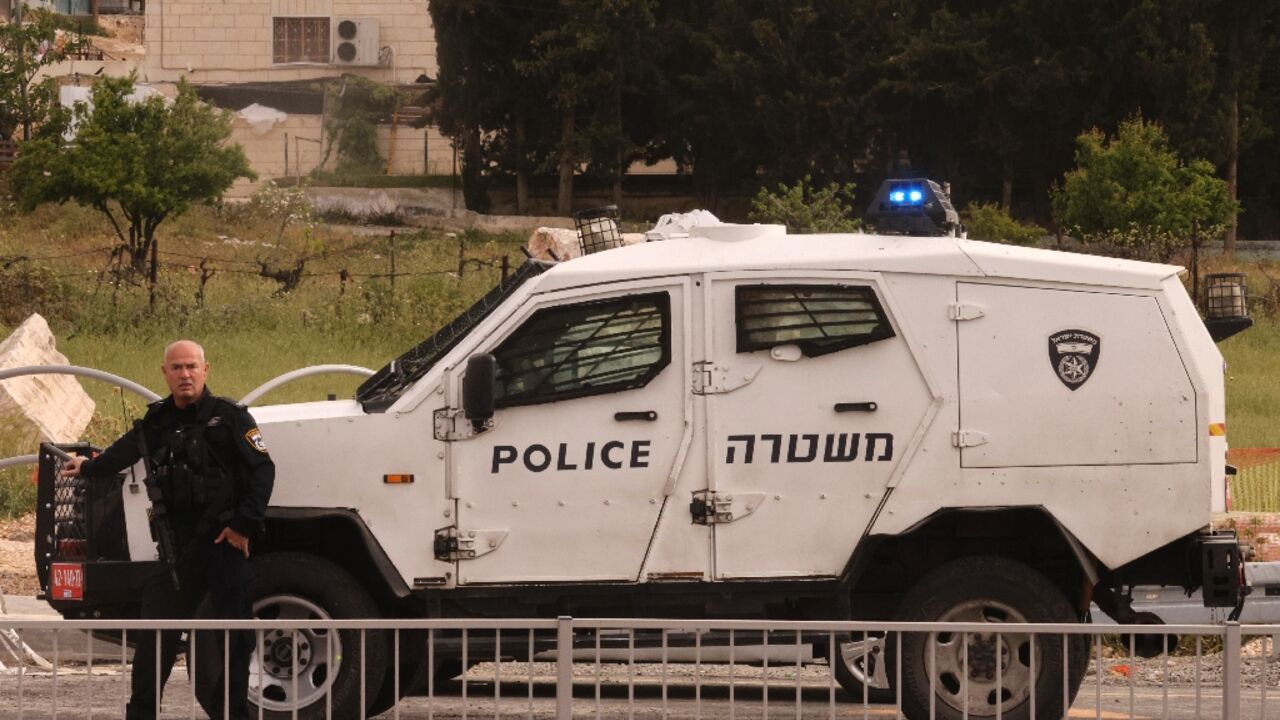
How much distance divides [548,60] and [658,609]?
42088mm

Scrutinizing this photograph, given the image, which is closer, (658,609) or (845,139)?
(658,609)

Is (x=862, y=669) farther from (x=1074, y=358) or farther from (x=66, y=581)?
(x=66, y=581)

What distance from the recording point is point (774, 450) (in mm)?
8305

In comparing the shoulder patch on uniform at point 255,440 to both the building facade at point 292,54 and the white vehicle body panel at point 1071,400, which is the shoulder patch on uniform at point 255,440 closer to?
the white vehicle body panel at point 1071,400

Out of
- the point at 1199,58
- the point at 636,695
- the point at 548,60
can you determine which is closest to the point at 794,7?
the point at 548,60

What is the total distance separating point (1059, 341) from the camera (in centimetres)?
834

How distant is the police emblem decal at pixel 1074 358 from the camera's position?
832 cm

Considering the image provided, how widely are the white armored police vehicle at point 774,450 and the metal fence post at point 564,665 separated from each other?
171 cm

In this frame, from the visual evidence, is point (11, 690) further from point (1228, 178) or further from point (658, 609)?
point (1228, 178)

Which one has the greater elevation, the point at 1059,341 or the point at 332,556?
the point at 1059,341

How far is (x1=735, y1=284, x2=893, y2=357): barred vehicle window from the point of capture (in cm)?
834

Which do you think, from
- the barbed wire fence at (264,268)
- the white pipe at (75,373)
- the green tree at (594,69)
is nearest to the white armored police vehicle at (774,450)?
the white pipe at (75,373)

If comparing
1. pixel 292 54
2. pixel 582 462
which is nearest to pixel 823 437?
pixel 582 462

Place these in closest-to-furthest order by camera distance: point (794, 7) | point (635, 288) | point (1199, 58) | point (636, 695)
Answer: point (635, 288), point (636, 695), point (1199, 58), point (794, 7)
